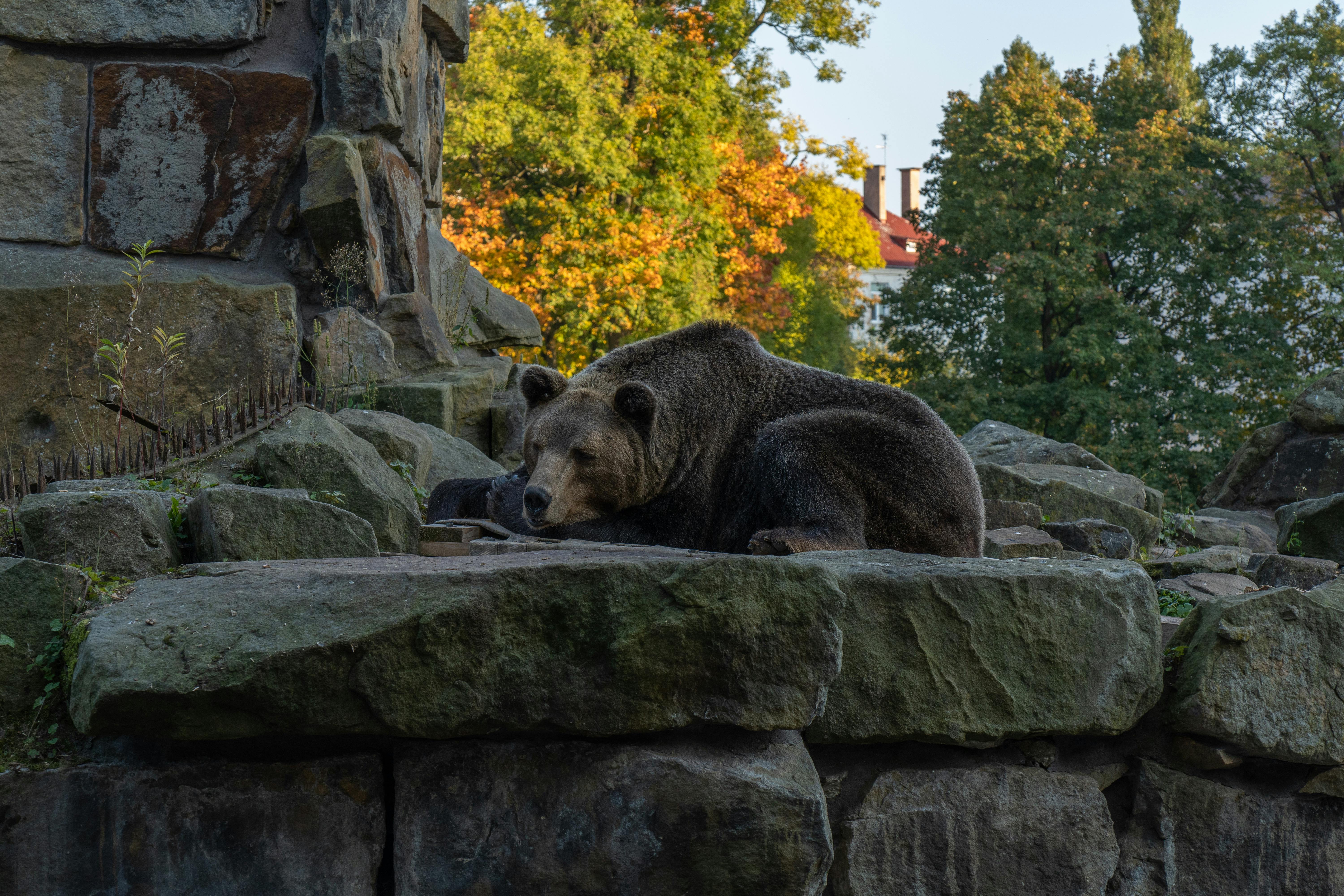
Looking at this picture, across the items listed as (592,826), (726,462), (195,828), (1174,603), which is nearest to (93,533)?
(195,828)

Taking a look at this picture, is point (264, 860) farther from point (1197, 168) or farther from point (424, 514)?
point (1197, 168)

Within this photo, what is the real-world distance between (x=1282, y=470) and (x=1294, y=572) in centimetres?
663

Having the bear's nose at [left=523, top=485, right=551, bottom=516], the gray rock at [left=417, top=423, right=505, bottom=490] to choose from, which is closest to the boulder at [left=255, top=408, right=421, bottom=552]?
the bear's nose at [left=523, top=485, right=551, bottom=516]

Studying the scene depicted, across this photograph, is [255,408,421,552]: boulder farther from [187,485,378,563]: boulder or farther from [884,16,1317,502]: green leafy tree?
[884,16,1317,502]: green leafy tree

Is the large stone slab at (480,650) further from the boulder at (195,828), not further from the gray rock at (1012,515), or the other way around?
the gray rock at (1012,515)

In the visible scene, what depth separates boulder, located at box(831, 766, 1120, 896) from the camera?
2945mm

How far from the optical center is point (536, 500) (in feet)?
14.1

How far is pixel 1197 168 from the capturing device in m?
22.1

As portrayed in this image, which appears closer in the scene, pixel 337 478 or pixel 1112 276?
pixel 337 478

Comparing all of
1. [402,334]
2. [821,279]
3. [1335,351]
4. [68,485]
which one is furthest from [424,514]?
[821,279]

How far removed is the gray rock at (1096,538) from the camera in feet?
19.8

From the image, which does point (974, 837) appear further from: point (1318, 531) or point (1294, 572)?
point (1318, 531)

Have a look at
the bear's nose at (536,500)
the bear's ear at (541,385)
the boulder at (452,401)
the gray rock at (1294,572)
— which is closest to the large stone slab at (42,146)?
the boulder at (452,401)

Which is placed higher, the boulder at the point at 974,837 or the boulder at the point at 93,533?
the boulder at the point at 93,533
